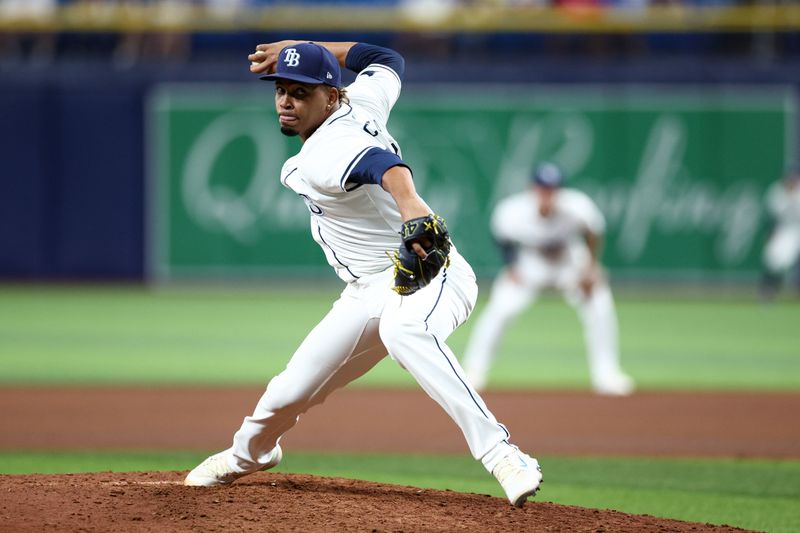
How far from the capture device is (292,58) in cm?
451

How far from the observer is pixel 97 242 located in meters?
19.2

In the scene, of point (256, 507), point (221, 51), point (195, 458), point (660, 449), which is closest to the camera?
point (256, 507)

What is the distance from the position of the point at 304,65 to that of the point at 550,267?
6.04 metres

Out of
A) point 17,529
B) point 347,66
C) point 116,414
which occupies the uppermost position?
point 347,66

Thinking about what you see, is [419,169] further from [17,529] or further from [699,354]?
[17,529]

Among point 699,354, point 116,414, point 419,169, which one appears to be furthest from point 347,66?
point 419,169

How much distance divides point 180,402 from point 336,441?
5.89ft

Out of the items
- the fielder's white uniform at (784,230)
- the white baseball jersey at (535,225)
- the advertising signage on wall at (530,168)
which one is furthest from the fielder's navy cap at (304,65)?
the advertising signage on wall at (530,168)

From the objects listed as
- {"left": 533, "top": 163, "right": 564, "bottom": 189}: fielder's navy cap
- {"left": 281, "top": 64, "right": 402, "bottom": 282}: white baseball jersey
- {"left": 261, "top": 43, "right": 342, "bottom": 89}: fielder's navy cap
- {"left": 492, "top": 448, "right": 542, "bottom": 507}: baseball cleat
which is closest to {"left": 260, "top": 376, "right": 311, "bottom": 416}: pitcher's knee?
→ {"left": 281, "top": 64, "right": 402, "bottom": 282}: white baseball jersey

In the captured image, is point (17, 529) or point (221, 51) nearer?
point (17, 529)

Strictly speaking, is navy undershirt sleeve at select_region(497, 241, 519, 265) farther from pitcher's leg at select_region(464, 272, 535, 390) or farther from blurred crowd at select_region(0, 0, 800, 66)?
blurred crowd at select_region(0, 0, 800, 66)

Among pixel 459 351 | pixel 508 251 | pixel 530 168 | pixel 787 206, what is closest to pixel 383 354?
pixel 508 251

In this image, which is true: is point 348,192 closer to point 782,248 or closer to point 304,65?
point 304,65

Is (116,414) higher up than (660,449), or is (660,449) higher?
(116,414)
